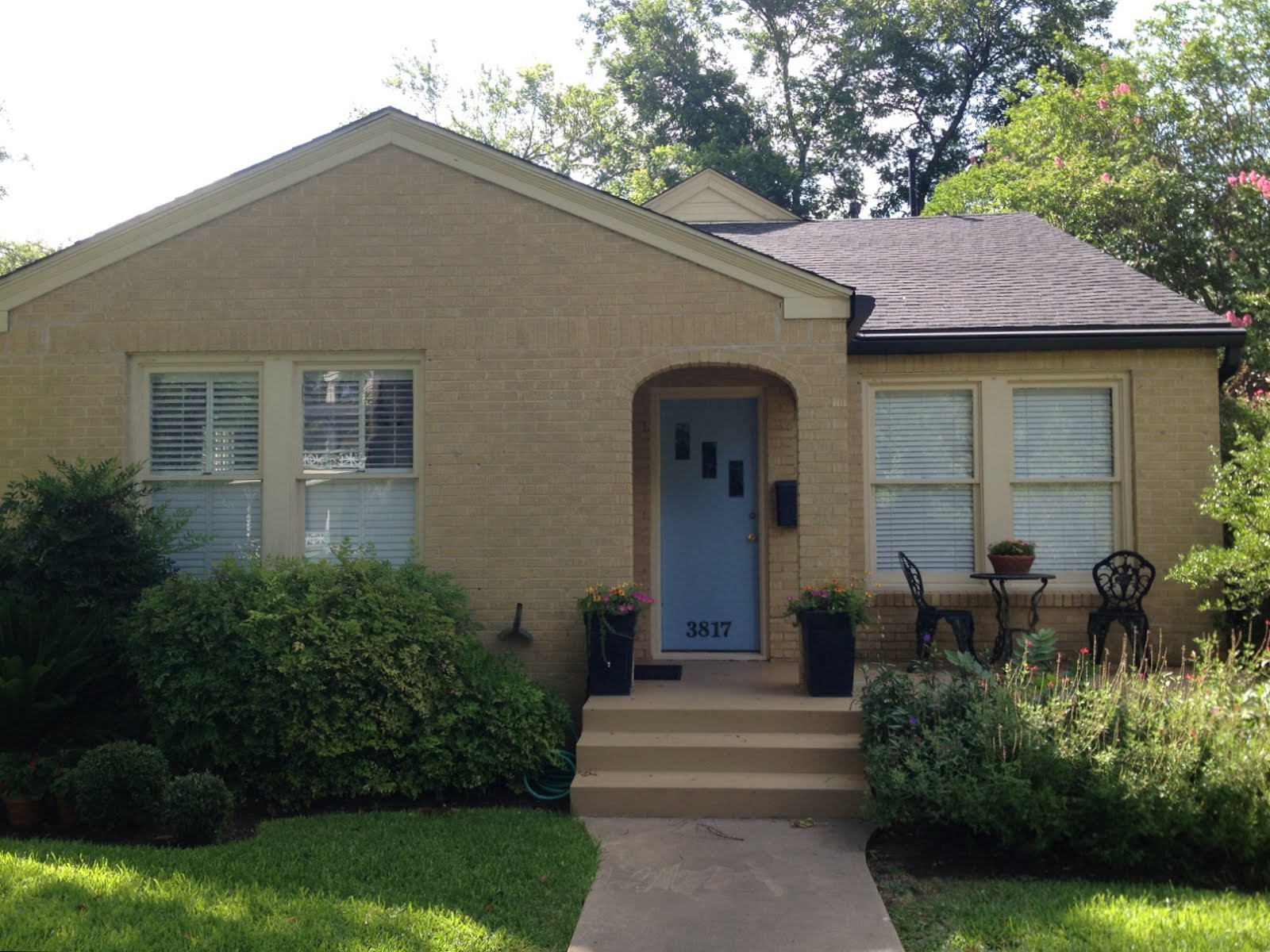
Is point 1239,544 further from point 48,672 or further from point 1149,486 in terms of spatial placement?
point 48,672

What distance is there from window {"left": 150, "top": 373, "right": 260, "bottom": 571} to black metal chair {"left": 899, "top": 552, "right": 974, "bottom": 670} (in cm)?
521

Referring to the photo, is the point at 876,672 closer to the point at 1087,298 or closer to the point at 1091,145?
the point at 1087,298

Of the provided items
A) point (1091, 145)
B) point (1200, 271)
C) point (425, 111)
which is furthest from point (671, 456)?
point (425, 111)

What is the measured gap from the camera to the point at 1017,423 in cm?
881

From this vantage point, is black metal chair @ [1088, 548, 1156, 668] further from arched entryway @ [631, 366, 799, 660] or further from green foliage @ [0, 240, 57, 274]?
green foliage @ [0, 240, 57, 274]

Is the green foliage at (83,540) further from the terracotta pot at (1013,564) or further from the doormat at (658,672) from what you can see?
the terracotta pot at (1013,564)

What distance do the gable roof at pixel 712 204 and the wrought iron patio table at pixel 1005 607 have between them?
6.47 meters

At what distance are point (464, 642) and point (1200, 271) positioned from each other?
542 inches

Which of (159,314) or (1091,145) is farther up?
(1091,145)

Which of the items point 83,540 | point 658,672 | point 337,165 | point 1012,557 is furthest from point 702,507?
point 83,540

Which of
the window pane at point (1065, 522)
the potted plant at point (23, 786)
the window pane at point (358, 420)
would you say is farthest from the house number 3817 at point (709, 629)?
the potted plant at point (23, 786)

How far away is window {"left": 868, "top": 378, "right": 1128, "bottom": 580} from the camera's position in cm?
Result: 875

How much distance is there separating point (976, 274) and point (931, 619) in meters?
3.72

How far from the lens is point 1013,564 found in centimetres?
823
